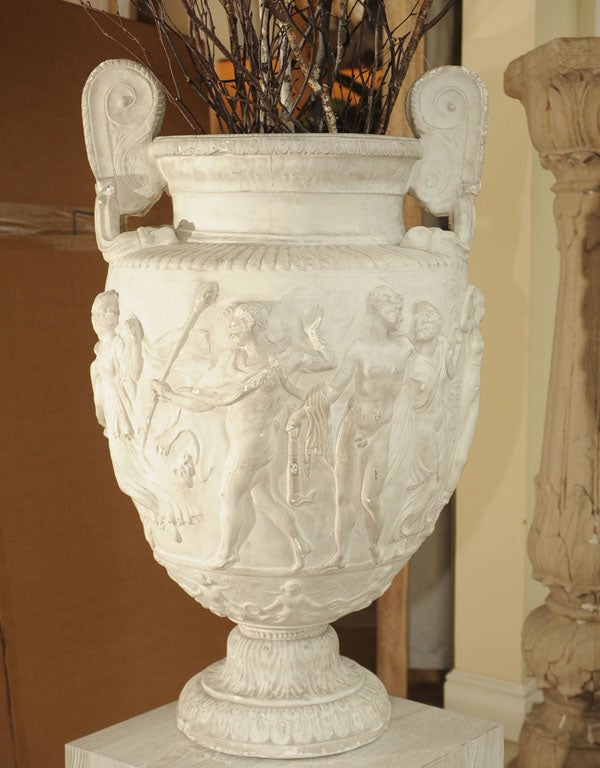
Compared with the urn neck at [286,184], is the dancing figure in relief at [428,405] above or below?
below

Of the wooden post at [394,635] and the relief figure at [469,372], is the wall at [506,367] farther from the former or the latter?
the relief figure at [469,372]

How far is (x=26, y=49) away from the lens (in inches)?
98.3

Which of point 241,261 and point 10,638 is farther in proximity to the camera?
point 10,638

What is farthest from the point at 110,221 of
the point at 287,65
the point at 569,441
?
the point at 569,441

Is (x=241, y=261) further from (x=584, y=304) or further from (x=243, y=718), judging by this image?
(x=584, y=304)

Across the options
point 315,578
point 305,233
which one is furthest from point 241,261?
point 315,578

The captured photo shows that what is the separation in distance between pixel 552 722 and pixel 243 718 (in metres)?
0.90

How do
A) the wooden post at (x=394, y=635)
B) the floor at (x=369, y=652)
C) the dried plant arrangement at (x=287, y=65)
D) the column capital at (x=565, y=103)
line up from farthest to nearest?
1. the floor at (x=369, y=652)
2. the wooden post at (x=394, y=635)
3. the column capital at (x=565, y=103)
4. the dried plant arrangement at (x=287, y=65)

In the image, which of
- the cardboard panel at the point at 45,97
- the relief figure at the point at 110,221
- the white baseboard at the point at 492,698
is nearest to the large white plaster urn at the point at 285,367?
the relief figure at the point at 110,221

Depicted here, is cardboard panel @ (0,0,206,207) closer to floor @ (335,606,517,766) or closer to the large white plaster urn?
the large white plaster urn

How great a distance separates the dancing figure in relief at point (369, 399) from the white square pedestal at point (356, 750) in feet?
1.38

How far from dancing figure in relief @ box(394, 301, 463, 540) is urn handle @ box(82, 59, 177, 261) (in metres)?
0.51

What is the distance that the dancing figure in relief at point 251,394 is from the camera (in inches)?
67.8

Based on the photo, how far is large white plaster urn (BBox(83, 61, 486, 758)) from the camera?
5.74ft
